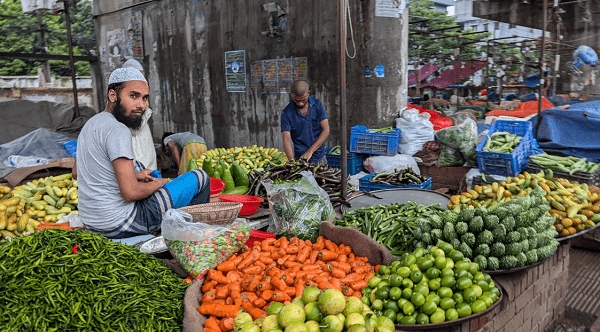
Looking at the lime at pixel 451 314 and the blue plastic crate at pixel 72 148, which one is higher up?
the blue plastic crate at pixel 72 148

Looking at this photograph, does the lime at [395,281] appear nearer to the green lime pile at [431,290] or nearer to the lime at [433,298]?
the green lime pile at [431,290]

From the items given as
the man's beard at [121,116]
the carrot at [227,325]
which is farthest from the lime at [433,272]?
the man's beard at [121,116]

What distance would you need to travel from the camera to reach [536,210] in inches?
121

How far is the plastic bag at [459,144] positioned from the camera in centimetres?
686

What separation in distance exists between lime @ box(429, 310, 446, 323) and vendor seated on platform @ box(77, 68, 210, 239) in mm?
2344

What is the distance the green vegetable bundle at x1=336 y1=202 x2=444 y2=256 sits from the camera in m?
3.20

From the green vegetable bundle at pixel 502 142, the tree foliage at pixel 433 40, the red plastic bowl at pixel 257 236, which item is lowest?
the red plastic bowl at pixel 257 236

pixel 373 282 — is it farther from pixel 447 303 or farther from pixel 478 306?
pixel 478 306

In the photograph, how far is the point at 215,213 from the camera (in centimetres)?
307

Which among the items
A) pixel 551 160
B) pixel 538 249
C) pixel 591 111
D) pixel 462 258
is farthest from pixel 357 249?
pixel 591 111

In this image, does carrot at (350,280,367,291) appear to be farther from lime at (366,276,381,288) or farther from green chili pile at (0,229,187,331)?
green chili pile at (0,229,187,331)

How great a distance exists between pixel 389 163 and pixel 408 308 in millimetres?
4826

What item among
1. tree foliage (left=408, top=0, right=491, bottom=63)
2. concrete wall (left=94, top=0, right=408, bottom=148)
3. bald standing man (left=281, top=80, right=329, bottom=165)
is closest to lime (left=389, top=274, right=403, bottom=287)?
bald standing man (left=281, top=80, right=329, bottom=165)

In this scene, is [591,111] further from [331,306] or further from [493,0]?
[493,0]
